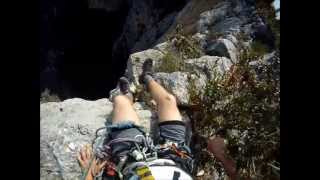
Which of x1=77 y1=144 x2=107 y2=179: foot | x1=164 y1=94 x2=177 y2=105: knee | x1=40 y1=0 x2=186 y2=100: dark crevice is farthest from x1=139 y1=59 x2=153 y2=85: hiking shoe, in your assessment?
x1=40 y1=0 x2=186 y2=100: dark crevice

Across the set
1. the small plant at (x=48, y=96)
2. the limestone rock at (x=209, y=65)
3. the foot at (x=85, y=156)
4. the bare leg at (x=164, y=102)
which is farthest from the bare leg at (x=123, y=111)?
the small plant at (x=48, y=96)

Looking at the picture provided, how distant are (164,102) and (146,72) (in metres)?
0.56

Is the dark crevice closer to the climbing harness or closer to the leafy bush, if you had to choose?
the leafy bush

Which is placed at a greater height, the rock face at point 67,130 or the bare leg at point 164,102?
the bare leg at point 164,102

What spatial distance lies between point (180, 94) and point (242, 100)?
1.92ft

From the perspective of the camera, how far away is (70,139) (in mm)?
4895

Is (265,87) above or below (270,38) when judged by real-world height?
below

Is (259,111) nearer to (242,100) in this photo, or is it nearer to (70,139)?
(242,100)

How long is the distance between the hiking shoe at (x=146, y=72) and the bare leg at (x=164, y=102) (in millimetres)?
77

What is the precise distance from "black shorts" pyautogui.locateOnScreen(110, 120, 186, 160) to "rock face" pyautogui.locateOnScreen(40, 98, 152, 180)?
37 cm

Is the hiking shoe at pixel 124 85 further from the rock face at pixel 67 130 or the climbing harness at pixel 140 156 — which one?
the climbing harness at pixel 140 156

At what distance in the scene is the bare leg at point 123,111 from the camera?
4.76 metres

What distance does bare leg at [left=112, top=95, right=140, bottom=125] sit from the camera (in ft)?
15.6
